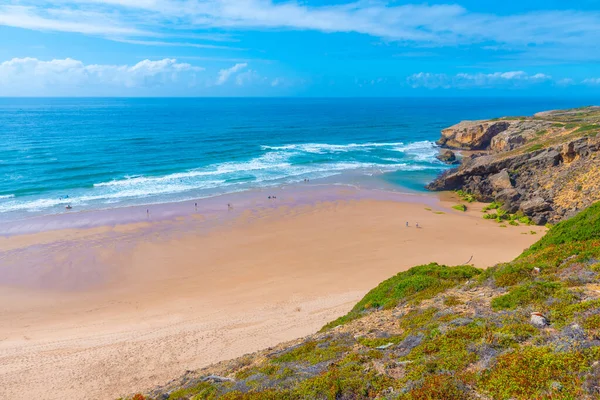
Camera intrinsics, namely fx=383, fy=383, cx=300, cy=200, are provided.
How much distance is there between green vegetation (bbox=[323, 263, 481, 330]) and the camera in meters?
14.0

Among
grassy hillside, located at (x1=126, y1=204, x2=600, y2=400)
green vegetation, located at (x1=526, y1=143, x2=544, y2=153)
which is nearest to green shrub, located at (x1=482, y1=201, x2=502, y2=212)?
green vegetation, located at (x1=526, y1=143, x2=544, y2=153)

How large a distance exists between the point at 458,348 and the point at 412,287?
5753 mm

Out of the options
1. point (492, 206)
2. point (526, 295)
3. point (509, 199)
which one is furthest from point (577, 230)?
point (492, 206)

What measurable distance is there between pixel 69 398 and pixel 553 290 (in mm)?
15972

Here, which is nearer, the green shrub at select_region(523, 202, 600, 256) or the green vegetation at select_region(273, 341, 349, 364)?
the green vegetation at select_region(273, 341, 349, 364)

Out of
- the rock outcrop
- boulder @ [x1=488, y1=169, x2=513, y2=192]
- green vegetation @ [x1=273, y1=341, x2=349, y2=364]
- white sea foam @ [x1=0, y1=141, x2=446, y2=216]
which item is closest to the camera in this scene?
green vegetation @ [x1=273, y1=341, x2=349, y2=364]

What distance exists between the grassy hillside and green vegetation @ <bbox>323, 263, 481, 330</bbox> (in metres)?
0.08

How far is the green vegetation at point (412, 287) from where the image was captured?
1399 centimetres

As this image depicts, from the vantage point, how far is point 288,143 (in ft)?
235

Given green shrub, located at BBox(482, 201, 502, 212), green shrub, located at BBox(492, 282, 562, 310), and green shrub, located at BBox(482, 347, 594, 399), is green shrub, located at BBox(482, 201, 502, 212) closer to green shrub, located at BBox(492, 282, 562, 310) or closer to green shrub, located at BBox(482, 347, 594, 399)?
green shrub, located at BBox(492, 282, 562, 310)

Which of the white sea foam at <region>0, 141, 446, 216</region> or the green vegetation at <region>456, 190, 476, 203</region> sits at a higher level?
the white sea foam at <region>0, 141, 446, 216</region>

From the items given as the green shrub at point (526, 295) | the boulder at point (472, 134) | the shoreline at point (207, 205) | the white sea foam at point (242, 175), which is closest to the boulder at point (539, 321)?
the green shrub at point (526, 295)

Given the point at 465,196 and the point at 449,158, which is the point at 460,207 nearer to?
the point at 465,196

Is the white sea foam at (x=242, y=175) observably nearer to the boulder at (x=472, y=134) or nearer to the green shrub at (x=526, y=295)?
the boulder at (x=472, y=134)
